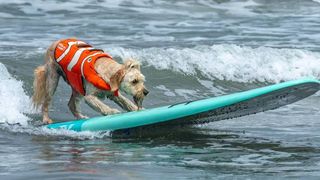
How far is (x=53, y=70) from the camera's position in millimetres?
8648

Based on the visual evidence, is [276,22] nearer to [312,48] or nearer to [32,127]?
[312,48]

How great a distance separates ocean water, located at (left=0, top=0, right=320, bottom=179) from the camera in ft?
21.2

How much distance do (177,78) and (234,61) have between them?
1.52 m

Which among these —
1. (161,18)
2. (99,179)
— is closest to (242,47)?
(161,18)

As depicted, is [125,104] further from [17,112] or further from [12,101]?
[12,101]

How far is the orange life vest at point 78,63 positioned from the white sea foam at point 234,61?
482cm

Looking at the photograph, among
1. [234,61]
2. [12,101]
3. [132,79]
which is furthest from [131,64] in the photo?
[234,61]

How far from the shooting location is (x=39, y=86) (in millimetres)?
8828

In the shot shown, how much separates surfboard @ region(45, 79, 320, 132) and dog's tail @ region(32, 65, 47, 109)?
1.87 feet

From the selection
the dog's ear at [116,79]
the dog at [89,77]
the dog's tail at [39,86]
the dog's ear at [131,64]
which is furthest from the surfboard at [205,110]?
the dog's tail at [39,86]

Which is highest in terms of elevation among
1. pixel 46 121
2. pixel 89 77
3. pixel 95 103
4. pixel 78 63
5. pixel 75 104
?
pixel 78 63

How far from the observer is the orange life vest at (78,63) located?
26.1ft

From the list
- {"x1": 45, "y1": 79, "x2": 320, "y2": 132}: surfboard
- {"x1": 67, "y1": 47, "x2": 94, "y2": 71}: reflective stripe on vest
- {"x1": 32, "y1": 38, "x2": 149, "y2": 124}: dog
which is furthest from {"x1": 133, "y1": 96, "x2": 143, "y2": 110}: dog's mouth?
{"x1": 67, "y1": 47, "x2": 94, "y2": 71}: reflective stripe on vest

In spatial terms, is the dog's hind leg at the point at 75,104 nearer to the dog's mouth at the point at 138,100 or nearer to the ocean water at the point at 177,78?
the ocean water at the point at 177,78
